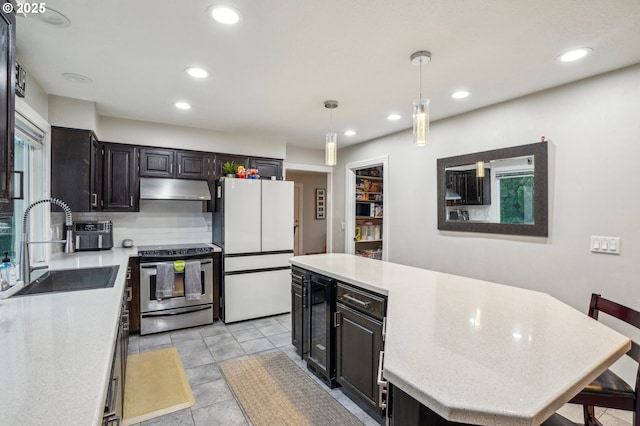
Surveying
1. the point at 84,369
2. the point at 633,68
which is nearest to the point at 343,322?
the point at 84,369

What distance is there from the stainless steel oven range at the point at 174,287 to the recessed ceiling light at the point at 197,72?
201 centimetres

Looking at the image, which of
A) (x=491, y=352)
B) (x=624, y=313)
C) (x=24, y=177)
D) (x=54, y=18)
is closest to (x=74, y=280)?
(x=24, y=177)

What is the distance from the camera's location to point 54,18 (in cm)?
184

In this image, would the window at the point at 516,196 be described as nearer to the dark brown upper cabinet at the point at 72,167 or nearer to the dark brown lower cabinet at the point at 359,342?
the dark brown lower cabinet at the point at 359,342

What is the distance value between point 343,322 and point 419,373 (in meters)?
1.37

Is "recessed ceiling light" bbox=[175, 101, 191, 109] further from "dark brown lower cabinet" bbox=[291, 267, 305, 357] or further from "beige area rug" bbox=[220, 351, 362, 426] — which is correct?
"beige area rug" bbox=[220, 351, 362, 426]

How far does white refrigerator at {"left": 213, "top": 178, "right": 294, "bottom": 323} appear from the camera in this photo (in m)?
3.94

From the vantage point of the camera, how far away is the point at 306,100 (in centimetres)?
318

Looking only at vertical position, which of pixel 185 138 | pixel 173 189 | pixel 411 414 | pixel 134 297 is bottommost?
pixel 134 297

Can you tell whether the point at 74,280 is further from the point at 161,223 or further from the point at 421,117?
the point at 421,117

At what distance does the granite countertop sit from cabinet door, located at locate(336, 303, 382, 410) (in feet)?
4.58

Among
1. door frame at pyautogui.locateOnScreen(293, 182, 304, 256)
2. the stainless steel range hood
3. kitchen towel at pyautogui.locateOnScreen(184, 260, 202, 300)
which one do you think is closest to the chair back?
kitchen towel at pyautogui.locateOnScreen(184, 260, 202, 300)

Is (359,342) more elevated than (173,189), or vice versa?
(173,189)

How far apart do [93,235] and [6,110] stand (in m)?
2.76
